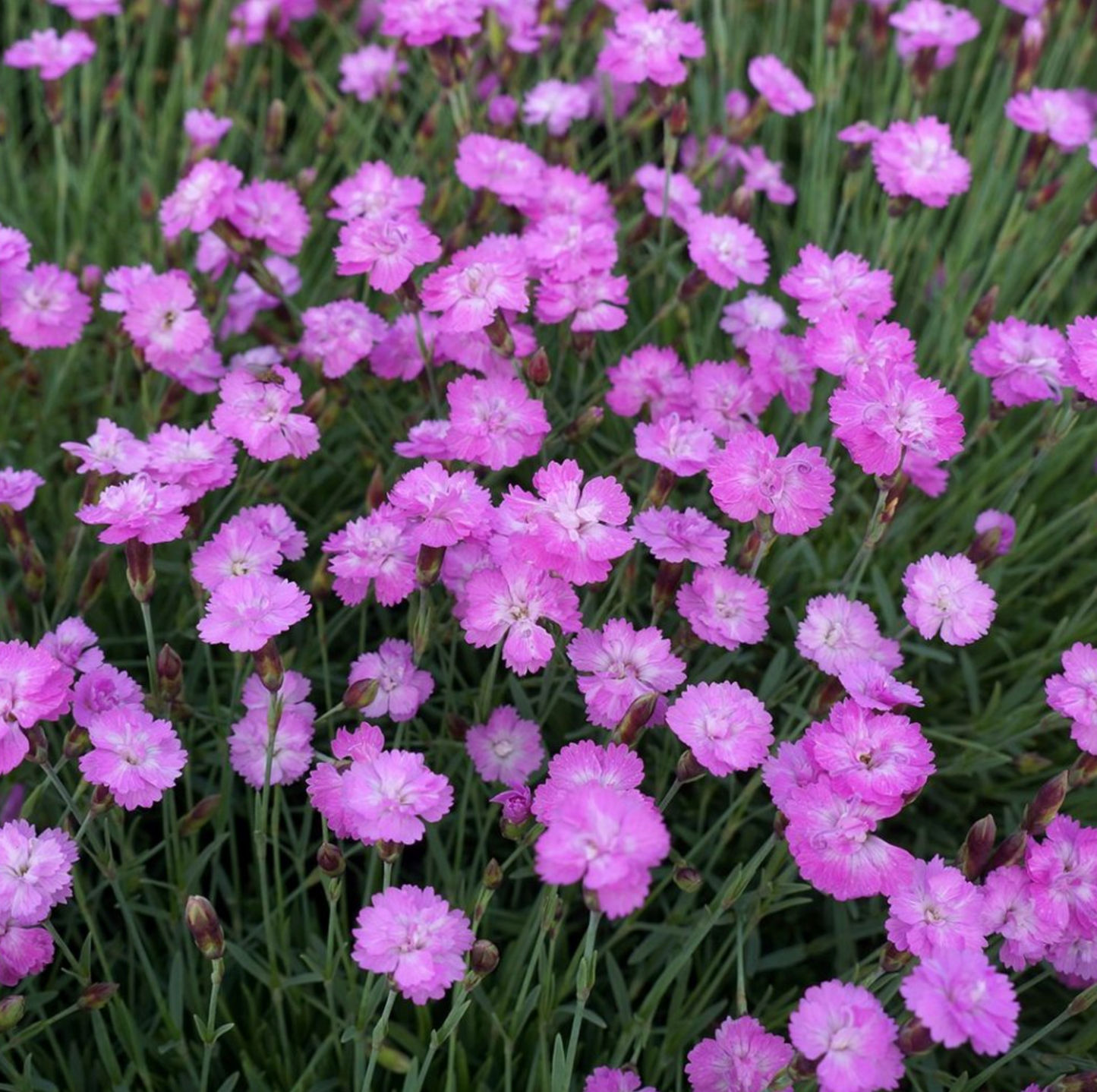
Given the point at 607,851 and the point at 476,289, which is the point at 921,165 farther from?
the point at 607,851

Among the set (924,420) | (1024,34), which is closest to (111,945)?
(924,420)

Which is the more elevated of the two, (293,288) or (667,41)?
(667,41)

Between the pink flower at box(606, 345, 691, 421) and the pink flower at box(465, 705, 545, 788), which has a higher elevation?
the pink flower at box(606, 345, 691, 421)

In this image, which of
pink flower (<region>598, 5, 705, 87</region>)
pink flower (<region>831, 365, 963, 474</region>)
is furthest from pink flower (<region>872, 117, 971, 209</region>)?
pink flower (<region>831, 365, 963, 474</region>)

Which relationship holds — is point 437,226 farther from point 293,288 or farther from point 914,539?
point 914,539

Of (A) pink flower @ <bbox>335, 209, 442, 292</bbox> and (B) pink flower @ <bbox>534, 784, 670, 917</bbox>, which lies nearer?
(B) pink flower @ <bbox>534, 784, 670, 917</bbox>

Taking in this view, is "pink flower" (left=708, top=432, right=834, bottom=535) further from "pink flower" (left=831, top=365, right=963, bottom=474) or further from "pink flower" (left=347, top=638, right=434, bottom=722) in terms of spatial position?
"pink flower" (left=347, top=638, right=434, bottom=722)

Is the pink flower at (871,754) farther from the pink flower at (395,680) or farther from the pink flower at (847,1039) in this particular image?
the pink flower at (395,680)

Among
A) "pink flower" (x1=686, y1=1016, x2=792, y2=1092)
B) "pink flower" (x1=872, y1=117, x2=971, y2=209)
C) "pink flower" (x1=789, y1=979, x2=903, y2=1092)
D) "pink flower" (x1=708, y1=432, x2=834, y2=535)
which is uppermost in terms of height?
"pink flower" (x1=872, y1=117, x2=971, y2=209)

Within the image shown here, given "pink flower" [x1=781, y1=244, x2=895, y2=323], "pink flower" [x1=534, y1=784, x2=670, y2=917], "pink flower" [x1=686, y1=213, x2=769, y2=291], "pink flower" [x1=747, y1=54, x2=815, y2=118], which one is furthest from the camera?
"pink flower" [x1=747, y1=54, x2=815, y2=118]
